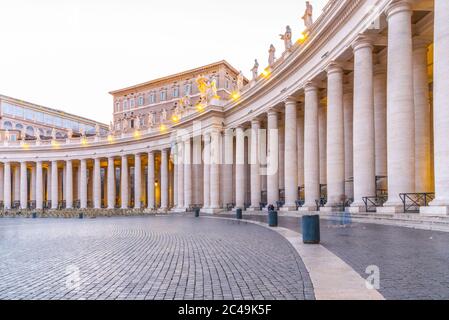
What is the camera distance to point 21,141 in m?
86.7

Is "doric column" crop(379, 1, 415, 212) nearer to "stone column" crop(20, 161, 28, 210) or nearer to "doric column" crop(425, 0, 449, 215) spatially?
"doric column" crop(425, 0, 449, 215)

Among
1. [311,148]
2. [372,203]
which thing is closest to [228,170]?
[311,148]

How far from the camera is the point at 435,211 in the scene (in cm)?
1717

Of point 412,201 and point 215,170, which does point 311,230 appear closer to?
point 412,201

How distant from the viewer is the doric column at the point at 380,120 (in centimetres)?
3073

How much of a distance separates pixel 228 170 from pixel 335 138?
25.1m

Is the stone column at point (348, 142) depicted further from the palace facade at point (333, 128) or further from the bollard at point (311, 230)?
the bollard at point (311, 230)

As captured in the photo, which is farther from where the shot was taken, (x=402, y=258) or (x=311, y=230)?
(x=311, y=230)

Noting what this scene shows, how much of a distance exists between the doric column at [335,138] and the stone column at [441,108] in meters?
11.5

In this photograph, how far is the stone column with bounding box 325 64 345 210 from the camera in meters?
29.4

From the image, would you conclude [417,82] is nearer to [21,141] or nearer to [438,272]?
[438,272]

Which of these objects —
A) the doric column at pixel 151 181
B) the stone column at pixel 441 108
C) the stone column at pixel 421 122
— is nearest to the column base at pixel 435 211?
the stone column at pixel 441 108

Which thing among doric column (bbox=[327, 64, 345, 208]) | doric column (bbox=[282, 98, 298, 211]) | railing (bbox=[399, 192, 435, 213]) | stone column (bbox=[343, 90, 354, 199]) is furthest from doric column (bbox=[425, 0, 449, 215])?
doric column (bbox=[282, 98, 298, 211])
